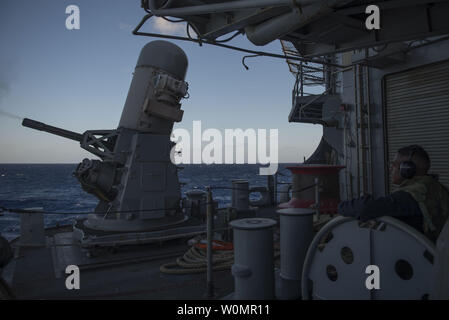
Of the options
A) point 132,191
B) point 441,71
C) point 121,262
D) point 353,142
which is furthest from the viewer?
point 353,142

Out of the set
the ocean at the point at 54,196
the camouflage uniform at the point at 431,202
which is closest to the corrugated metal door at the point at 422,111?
the ocean at the point at 54,196

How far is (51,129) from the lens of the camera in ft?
27.5

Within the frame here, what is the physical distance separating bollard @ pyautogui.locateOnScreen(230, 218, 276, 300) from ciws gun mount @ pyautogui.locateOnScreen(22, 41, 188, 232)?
4581 mm

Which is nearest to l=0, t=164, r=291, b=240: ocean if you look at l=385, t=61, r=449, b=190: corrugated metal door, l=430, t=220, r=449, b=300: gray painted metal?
l=385, t=61, r=449, b=190: corrugated metal door

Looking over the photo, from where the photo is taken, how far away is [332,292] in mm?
2811

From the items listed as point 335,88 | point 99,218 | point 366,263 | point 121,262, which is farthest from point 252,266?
point 335,88

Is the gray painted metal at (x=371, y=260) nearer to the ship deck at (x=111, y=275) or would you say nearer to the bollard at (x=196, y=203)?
the ship deck at (x=111, y=275)

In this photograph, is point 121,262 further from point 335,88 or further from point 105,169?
point 335,88

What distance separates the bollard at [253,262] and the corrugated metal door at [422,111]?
5941 millimetres

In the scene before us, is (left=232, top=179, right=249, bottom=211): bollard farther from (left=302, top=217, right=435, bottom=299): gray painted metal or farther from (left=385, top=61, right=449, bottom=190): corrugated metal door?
(left=302, top=217, right=435, bottom=299): gray painted metal

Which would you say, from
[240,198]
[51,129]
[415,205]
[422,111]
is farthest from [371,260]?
[51,129]

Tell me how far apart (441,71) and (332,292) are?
6.85 metres

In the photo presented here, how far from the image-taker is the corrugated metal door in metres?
7.05

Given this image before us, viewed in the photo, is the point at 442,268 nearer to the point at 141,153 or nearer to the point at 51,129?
the point at 141,153
